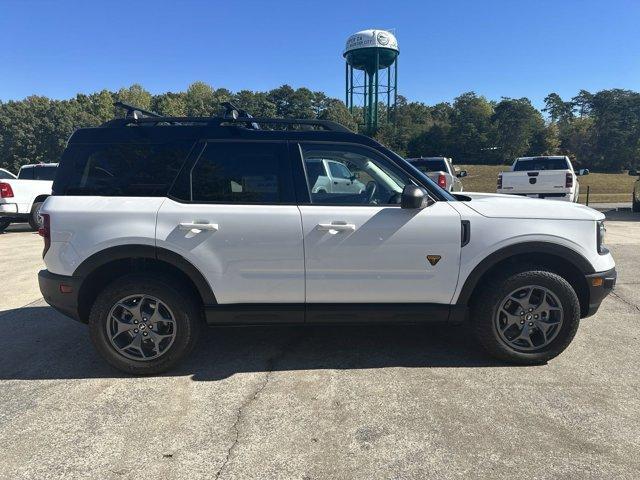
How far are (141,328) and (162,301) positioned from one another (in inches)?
11.5

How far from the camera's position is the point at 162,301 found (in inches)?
141

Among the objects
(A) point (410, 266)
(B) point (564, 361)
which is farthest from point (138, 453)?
(B) point (564, 361)

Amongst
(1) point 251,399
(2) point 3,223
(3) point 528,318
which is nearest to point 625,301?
(3) point 528,318

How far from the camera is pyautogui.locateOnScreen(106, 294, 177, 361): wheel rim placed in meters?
3.63

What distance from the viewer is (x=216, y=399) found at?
3303 millimetres

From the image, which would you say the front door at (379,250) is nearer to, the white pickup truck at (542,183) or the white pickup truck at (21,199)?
the white pickup truck at (542,183)

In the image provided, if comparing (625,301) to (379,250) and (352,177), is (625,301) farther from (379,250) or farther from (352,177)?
(352,177)

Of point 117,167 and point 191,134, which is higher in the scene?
point 191,134

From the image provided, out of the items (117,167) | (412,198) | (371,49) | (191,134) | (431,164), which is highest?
(371,49)

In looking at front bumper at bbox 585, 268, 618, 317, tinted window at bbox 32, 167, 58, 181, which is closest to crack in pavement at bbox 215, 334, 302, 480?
front bumper at bbox 585, 268, 618, 317

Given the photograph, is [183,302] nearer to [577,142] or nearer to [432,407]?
[432,407]

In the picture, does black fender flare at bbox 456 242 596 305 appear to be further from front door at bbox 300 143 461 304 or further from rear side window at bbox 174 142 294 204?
rear side window at bbox 174 142 294 204

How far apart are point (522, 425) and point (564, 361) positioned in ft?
4.01

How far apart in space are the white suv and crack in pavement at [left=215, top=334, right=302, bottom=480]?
45cm
